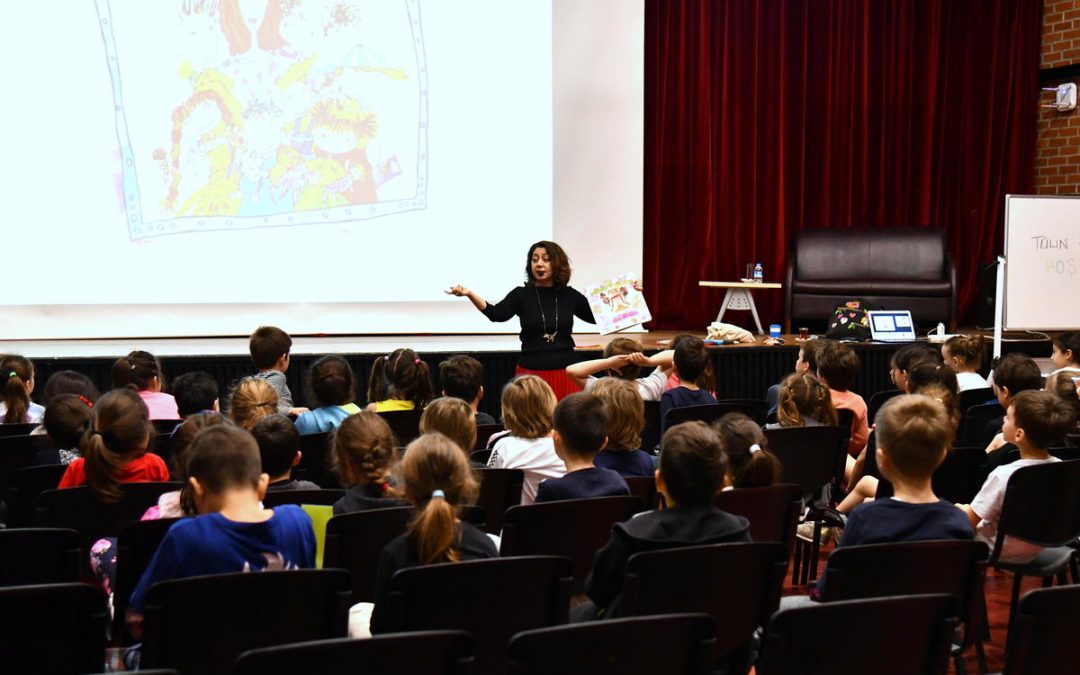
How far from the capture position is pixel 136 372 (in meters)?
4.91

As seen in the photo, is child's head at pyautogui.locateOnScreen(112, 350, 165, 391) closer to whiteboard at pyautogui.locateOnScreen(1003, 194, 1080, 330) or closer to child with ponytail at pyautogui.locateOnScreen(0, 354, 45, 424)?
child with ponytail at pyautogui.locateOnScreen(0, 354, 45, 424)

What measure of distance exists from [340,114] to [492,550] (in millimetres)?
5851

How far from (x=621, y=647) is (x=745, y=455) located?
4.92 feet

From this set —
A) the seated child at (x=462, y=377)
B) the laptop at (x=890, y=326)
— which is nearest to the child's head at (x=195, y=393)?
the seated child at (x=462, y=377)

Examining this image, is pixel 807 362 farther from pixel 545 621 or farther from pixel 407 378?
pixel 545 621

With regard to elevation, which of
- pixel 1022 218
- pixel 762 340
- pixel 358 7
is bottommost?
pixel 762 340

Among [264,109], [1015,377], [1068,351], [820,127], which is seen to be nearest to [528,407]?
[1015,377]

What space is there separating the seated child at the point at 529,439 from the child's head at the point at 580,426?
0.55 meters

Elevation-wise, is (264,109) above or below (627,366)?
above

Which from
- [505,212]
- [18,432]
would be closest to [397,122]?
[505,212]

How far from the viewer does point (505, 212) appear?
830 centimetres

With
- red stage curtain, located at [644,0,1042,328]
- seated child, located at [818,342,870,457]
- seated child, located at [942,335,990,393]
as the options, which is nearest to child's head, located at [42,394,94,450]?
seated child, located at [818,342,870,457]

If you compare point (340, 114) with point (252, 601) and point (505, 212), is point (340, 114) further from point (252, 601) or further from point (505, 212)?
point (252, 601)

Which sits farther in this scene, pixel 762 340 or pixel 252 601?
pixel 762 340
